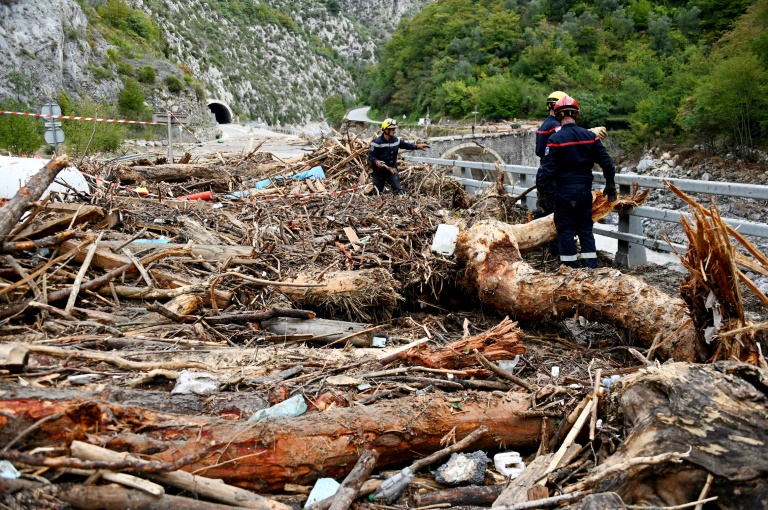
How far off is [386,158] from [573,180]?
13.1 ft

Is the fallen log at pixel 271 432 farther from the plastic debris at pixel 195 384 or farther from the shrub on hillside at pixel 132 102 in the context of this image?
the shrub on hillside at pixel 132 102

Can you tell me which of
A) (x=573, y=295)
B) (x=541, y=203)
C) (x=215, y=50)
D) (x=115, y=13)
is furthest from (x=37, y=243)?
(x=215, y=50)

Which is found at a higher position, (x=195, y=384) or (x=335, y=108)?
(x=335, y=108)

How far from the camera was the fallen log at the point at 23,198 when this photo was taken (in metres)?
4.50

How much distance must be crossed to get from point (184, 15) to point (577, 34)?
5071 cm

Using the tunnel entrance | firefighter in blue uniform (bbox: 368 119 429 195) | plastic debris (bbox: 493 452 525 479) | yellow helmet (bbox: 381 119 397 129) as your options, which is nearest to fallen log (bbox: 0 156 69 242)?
plastic debris (bbox: 493 452 525 479)

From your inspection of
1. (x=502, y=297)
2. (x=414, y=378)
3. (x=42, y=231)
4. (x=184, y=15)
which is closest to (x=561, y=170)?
(x=502, y=297)

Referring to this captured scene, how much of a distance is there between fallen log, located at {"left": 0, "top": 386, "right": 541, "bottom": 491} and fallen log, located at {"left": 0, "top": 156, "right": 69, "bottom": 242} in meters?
2.32

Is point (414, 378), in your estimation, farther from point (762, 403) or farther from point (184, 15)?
point (184, 15)

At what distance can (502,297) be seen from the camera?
5.28 metres

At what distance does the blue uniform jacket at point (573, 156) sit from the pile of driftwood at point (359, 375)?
595 millimetres

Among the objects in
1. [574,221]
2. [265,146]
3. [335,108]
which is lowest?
[574,221]

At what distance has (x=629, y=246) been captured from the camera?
6.78 m

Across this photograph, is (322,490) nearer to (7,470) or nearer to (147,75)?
(7,470)
